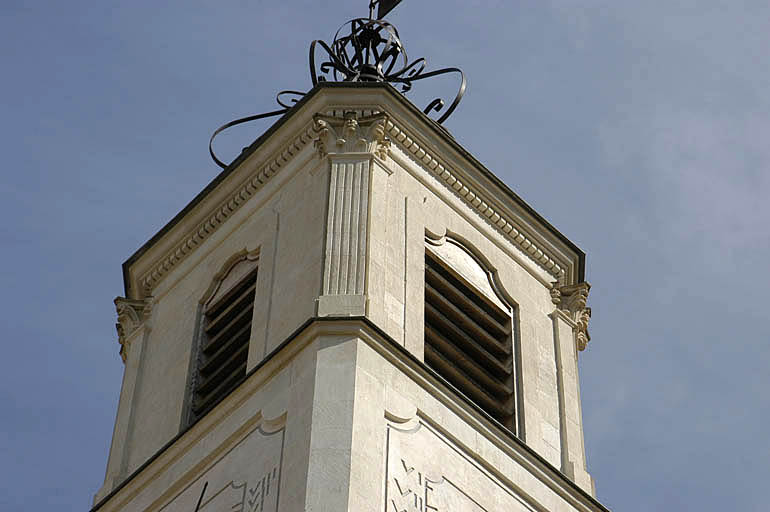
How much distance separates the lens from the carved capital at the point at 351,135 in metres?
30.7

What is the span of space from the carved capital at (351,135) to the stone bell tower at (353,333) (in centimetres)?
4

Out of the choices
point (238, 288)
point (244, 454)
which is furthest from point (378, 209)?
point (244, 454)

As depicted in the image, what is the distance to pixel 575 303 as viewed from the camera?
106ft

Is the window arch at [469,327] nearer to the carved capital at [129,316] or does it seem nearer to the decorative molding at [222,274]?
the decorative molding at [222,274]

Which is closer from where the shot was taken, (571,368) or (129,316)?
(571,368)

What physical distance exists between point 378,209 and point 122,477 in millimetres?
5129

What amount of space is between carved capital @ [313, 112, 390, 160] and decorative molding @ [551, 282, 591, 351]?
359 cm

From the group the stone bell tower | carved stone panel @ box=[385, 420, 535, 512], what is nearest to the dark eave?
the stone bell tower

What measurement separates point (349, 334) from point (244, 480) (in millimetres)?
2320

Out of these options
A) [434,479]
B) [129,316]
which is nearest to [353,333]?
[434,479]

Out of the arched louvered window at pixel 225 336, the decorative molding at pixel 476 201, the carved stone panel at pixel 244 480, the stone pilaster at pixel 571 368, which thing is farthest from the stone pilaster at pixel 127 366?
the stone pilaster at pixel 571 368

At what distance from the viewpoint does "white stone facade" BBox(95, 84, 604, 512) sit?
1016 inches

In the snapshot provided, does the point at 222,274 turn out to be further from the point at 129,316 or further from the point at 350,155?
the point at 350,155

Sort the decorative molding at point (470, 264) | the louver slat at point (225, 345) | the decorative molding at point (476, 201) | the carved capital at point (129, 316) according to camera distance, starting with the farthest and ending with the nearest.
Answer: the carved capital at point (129, 316) < the decorative molding at point (476, 201) < the decorative molding at point (470, 264) < the louver slat at point (225, 345)
